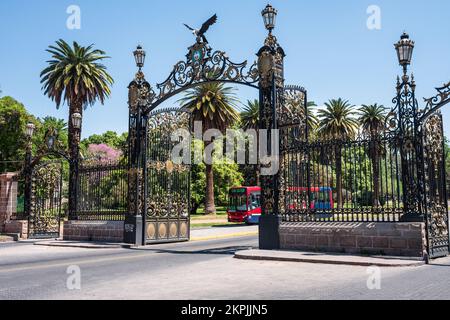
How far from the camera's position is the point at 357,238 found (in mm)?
13188

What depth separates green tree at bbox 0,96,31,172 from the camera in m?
46.1

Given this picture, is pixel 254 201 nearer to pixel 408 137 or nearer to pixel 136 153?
pixel 136 153

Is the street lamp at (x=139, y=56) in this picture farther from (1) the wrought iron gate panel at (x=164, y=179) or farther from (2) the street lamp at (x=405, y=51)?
(2) the street lamp at (x=405, y=51)

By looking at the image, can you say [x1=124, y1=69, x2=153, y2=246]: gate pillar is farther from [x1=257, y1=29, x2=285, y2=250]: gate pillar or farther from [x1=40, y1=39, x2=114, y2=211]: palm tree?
[x1=40, y1=39, x2=114, y2=211]: palm tree

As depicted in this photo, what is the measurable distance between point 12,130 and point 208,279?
142ft

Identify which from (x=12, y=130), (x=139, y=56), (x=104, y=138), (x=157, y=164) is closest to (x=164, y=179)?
(x=157, y=164)

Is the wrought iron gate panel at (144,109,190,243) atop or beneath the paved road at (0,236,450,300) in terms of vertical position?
atop

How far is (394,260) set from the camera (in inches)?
460

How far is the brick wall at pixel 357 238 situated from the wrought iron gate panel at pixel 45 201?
1477 centimetres

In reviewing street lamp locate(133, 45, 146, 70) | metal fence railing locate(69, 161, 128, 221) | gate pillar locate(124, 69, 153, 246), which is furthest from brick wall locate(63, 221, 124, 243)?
street lamp locate(133, 45, 146, 70)

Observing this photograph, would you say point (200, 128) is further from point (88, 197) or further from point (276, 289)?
point (276, 289)

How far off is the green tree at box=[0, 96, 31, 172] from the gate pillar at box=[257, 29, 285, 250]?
37.6 metres

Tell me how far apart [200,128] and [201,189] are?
11.4 metres
